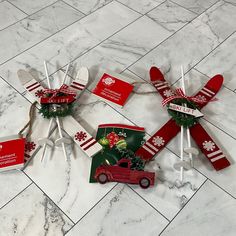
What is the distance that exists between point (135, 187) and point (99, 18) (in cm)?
116

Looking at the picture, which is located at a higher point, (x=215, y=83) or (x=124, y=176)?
(x=215, y=83)

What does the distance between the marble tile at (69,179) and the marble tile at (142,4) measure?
947mm

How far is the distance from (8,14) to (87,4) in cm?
51

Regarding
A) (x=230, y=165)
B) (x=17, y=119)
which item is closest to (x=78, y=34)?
(x=17, y=119)

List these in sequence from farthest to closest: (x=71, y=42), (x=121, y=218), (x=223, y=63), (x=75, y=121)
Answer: (x=71, y=42)
(x=223, y=63)
(x=75, y=121)
(x=121, y=218)

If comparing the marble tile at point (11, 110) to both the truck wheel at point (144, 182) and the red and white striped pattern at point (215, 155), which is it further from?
the red and white striped pattern at point (215, 155)

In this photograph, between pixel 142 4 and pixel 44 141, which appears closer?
pixel 44 141

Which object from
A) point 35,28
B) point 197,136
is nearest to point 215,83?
point 197,136

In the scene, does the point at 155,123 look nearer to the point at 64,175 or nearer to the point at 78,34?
the point at 64,175

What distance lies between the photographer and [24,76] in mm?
1521

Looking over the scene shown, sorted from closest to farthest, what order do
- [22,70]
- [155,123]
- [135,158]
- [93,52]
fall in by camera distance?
[135,158], [155,123], [22,70], [93,52]

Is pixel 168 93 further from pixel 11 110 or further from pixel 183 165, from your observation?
pixel 11 110

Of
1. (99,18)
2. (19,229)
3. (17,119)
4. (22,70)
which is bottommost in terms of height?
(19,229)

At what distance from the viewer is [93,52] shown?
1.71 meters
